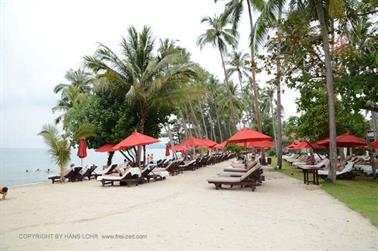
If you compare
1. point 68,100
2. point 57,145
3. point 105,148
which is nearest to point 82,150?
point 57,145

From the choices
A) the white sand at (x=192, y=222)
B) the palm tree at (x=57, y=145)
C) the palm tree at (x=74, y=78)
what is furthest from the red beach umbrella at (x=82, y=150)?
the palm tree at (x=74, y=78)

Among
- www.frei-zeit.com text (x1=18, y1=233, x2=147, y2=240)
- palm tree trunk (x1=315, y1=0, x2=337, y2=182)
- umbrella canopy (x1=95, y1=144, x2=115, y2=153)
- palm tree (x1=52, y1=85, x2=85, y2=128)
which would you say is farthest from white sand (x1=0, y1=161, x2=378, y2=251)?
palm tree (x1=52, y1=85, x2=85, y2=128)

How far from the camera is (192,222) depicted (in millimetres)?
6918

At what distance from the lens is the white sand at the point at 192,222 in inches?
212

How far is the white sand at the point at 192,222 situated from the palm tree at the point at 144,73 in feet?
31.8

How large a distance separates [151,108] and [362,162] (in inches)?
531

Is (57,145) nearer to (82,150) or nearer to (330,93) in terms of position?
(82,150)

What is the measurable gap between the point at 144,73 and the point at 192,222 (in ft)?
45.9

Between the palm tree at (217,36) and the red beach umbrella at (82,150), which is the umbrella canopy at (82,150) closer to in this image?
the red beach umbrella at (82,150)

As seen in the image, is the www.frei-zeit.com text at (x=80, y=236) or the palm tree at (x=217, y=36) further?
the palm tree at (x=217, y=36)

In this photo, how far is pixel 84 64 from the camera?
19.1 metres

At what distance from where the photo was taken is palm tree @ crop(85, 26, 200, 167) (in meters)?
19.2

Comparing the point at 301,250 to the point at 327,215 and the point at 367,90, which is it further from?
the point at 367,90

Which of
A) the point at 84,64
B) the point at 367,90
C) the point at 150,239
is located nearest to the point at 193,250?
the point at 150,239
